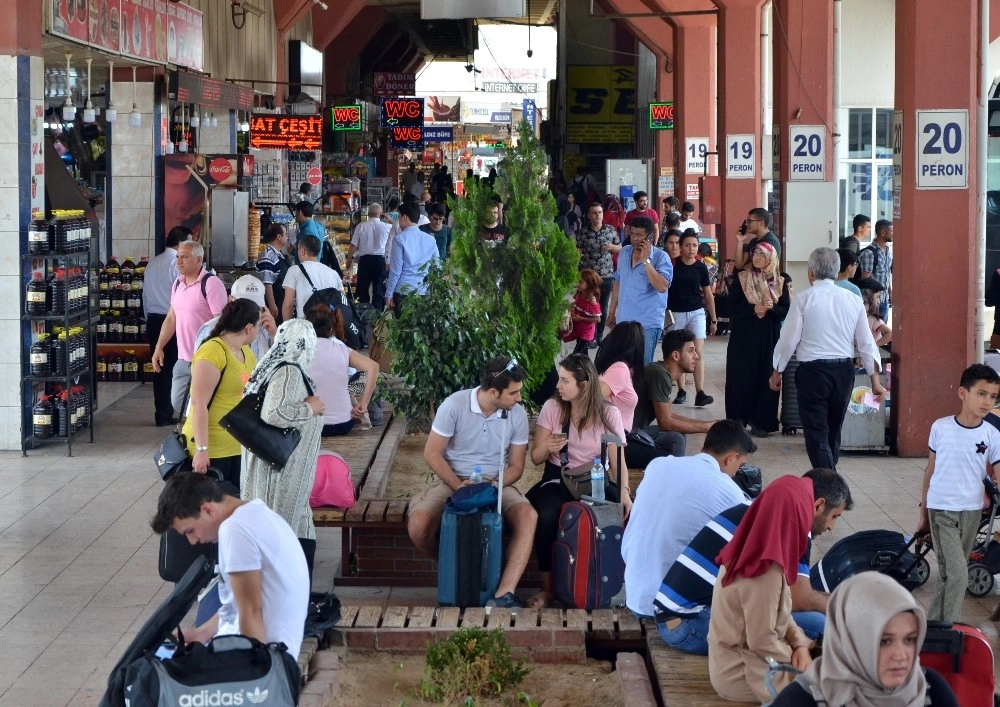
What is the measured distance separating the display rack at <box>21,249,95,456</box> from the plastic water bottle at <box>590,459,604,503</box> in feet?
18.6

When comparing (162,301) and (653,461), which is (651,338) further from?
(653,461)

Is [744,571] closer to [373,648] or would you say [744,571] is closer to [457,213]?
[373,648]

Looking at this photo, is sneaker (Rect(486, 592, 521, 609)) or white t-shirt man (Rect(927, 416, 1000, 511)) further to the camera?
sneaker (Rect(486, 592, 521, 609))

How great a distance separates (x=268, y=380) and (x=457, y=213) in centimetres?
491

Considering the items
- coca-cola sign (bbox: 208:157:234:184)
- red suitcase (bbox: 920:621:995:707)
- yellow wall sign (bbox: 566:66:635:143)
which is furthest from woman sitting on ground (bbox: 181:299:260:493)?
yellow wall sign (bbox: 566:66:635:143)

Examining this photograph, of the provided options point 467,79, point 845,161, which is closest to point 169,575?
point 845,161

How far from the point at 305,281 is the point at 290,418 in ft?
18.5

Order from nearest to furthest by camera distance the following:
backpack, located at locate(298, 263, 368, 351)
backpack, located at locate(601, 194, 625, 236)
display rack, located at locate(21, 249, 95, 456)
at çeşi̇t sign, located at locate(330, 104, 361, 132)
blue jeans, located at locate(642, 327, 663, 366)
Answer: backpack, located at locate(298, 263, 368, 351), display rack, located at locate(21, 249, 95, 456), blue jeans, located at locate(642, 327, 663, 366), backpack, located at locate(601, 194, 625, 236), at çeşi̇t sign, located at locate(330, 104, 361, 132)

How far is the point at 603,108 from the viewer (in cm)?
4206

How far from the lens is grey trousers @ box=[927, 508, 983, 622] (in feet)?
22.1

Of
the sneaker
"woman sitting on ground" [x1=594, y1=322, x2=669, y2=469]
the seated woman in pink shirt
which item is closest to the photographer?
the sneaker

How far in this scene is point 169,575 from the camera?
666cm

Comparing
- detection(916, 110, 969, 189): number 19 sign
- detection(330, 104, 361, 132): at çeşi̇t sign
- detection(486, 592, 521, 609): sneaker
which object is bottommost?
detection(486, 592, 521, 609): sneaker

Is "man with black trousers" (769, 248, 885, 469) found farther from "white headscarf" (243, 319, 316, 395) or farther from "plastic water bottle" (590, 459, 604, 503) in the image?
"white headscarf" (243, 319, 316, 395)
